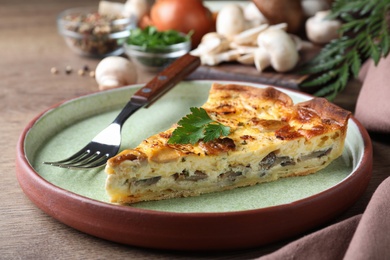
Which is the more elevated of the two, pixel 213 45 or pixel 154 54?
pixel 213 45

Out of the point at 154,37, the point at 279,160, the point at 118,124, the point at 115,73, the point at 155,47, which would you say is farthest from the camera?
the point at 154,37

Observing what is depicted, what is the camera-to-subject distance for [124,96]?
3014mm

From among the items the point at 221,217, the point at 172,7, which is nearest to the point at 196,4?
the point at 172,7

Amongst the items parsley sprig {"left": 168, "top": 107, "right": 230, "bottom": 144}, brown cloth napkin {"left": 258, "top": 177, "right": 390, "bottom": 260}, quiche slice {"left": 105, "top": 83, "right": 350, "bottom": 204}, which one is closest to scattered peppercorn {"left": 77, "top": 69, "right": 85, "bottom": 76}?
quiche slice {"left": 105, "top": 83, "right": 350, "bottom": 204}

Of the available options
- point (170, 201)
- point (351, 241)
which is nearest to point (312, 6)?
point (170, 201)

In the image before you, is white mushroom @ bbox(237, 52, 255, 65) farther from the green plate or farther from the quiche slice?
the quiche slice

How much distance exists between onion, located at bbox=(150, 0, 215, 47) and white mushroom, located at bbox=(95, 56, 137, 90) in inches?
29.9

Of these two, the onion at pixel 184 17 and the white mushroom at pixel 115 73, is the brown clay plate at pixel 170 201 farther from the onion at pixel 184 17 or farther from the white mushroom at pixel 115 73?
the onion at pixel 184 17

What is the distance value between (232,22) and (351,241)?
2131 millimetres

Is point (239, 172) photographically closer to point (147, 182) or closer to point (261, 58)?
point (147, 182)

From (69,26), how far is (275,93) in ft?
5.99

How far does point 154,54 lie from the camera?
3.66 m

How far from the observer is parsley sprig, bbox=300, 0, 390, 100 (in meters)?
3.03

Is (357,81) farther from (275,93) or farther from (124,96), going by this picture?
(124,96)
